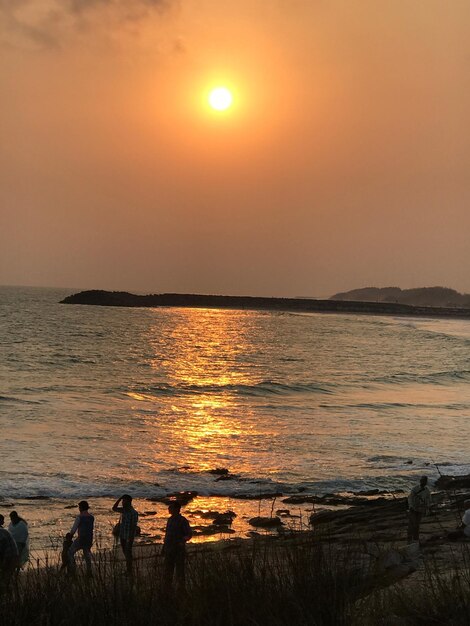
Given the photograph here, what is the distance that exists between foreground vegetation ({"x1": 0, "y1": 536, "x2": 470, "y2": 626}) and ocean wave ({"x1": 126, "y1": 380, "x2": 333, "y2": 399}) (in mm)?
32510

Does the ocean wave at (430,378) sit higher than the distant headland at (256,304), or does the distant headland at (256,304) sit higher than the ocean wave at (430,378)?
the distant headland at (256,304)

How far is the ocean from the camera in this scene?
19875 mm

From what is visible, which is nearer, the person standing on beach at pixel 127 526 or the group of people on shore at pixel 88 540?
the group of people on shore at pixel 88 540

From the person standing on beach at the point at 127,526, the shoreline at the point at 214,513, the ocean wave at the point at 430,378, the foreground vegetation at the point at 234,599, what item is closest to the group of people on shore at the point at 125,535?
the person standing on beach at the point at 127,526

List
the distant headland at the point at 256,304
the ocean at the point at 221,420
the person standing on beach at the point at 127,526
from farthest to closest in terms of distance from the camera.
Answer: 1. the distant headland at the point at 256,304
2. the ocean at the point at 221,420
3. the person standing on beach at the point at 127,526

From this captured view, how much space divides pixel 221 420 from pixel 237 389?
1137cm

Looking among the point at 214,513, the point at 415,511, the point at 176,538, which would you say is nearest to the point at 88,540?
the point at 176,538

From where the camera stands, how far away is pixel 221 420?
101ft

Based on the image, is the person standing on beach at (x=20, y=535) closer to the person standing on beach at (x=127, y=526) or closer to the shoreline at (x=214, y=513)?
the person standing on beach at (x=127, y=526)

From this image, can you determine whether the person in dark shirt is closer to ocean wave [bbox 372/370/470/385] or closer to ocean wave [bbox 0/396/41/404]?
ocean wave [bbox 0/396/41/404]

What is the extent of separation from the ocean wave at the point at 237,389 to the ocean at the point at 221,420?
114mm

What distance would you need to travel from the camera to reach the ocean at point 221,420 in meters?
19.9

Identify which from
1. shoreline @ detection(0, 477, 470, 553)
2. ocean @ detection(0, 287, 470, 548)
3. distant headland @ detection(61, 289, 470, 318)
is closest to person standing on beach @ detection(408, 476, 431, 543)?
shoreline @ detection(0, 477, 470, 553)

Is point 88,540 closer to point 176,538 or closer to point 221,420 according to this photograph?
point 176,538
